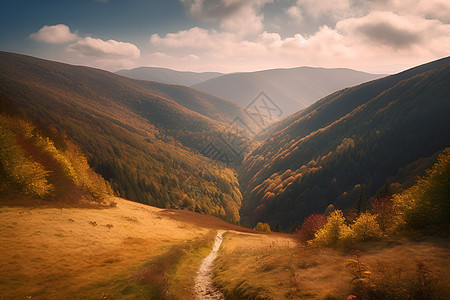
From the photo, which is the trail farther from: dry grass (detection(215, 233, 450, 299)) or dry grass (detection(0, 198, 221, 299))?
dry grass (detection(0, 198, 221, 299))

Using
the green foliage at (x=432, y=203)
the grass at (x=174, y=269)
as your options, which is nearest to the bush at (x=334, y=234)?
the grass at (x=174, y=269)

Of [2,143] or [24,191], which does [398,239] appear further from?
[2,143]

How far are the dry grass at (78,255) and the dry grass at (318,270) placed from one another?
753 centimetres

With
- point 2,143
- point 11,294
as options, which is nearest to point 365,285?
point 11,294

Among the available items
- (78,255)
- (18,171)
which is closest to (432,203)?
(78,255)

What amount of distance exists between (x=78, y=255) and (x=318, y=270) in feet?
99.3

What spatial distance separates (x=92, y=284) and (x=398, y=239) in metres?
35.4

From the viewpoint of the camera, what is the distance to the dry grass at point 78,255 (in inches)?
752

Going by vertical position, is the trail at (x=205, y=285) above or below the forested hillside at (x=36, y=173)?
below

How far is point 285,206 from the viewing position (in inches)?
7303

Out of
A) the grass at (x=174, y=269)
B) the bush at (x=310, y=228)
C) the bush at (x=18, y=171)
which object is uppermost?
the bush at (x=18, y=171)

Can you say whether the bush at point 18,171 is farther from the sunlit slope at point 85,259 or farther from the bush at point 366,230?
the bush at point 366,230

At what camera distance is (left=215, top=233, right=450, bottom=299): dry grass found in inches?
646

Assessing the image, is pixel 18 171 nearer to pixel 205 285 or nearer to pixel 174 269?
pixel 174 269
